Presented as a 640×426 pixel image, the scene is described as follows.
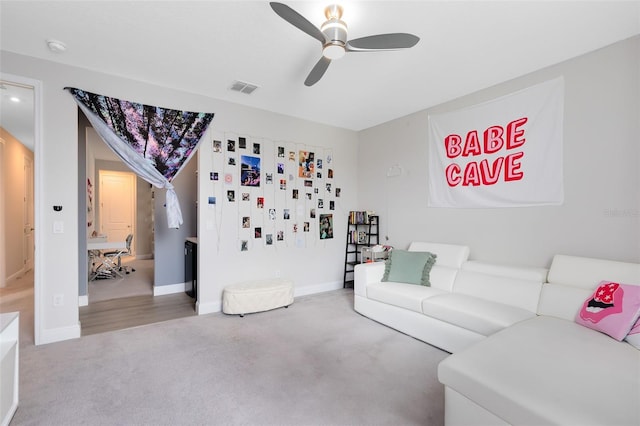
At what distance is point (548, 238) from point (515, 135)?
107 cm

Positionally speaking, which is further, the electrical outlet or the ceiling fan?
the electrical outlet

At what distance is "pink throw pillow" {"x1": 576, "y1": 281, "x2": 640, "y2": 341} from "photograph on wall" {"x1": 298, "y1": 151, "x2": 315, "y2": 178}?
3366mm

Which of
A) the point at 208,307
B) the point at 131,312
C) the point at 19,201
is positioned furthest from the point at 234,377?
the point at 19,201

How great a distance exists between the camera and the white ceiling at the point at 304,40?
2.07 m

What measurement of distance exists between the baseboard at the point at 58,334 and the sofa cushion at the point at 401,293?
119 inches

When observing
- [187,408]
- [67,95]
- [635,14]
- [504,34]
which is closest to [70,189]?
[67,95]

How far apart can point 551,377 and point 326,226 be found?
3448 mm

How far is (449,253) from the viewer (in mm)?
3459

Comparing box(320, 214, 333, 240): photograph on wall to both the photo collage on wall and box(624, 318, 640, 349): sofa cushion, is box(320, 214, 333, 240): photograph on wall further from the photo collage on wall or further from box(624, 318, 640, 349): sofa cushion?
box(624, 318, 640, 349): sofa cushion

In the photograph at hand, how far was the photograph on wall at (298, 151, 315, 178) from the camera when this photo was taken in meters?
4.38

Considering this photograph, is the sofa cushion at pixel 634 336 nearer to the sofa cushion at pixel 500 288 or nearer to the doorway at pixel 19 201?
the sofa cushion at pixel 500 288

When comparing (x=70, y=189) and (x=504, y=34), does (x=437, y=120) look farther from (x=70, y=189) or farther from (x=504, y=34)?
(x=70, y=189)

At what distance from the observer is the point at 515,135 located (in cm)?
304

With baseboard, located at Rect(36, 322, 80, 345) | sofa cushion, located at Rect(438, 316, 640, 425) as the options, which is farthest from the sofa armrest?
baseboard, located at Rect(36, 322, 80, 345)
